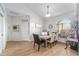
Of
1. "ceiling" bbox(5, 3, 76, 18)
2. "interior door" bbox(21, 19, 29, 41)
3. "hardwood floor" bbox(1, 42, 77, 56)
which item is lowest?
"hardwood floor" bbox(1, 42, 77, 56)

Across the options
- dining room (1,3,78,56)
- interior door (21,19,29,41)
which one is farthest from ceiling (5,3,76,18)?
interior door (21,19,29,41)

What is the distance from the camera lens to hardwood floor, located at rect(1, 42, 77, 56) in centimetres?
203

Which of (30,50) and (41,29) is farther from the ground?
(41,29)

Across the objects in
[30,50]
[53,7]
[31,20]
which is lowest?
[30,50]

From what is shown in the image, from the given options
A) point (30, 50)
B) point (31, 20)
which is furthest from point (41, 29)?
point (30, 50)

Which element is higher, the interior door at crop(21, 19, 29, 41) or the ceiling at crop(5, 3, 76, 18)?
the ceiling at crop(5, 3, 76, 18)

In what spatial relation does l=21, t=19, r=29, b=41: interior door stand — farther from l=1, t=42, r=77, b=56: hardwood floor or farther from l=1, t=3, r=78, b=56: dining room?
l=1, t=42, r=77, b=56: hardwood floor

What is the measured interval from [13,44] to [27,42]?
0.29 meters

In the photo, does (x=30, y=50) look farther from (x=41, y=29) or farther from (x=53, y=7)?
(x=53, y=7)

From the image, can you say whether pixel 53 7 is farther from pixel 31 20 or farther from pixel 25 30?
pixel 25 30

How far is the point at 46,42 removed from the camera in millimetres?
2146

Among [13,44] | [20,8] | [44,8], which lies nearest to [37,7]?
[44,8]

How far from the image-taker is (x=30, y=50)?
2076mm

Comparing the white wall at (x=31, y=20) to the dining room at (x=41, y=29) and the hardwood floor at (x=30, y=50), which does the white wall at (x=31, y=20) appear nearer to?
the dining room at (x=41, y=29)
